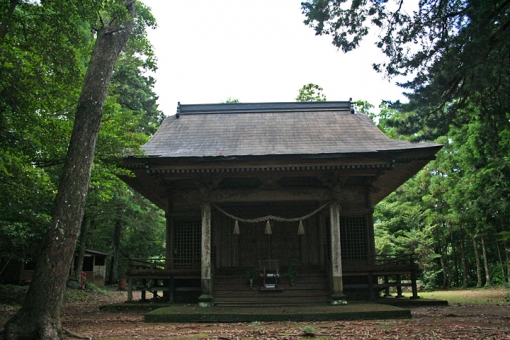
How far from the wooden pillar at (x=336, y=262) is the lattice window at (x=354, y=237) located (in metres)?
2.28

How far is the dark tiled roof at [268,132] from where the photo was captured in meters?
12.5

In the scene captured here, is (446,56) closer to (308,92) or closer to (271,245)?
(271,245)

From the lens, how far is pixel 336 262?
38.7 ft

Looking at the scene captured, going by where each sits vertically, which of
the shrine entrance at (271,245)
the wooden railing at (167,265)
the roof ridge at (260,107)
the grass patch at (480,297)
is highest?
the roof ridge at (260,107)

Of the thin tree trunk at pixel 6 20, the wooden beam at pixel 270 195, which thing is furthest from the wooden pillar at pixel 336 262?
the thin tree trunk at pixel 6 20

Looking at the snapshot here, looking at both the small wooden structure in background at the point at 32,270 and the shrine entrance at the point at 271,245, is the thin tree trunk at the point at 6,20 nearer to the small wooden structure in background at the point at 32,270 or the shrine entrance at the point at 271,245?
the shrine entrance at the point at 271,245

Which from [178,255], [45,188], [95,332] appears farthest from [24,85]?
[178,255]

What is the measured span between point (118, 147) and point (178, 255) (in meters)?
4.98

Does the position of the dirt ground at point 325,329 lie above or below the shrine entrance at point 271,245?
below

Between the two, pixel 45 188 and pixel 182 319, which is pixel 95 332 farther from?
pixel 45 188

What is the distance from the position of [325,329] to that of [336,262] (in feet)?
12.7

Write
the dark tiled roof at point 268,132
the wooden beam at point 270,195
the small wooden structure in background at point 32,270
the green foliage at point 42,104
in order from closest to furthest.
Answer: the green foliage at point 42,104
the wooden beam at point 270,195
the dark tiled roof at point 268,132
the small wooden structure in background at point 32,270

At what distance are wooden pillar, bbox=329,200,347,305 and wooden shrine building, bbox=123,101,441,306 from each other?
0.09 feet

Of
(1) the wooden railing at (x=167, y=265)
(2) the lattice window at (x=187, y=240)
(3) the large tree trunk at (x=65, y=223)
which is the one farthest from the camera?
(2) the lattice window at (x=187, y=240)
